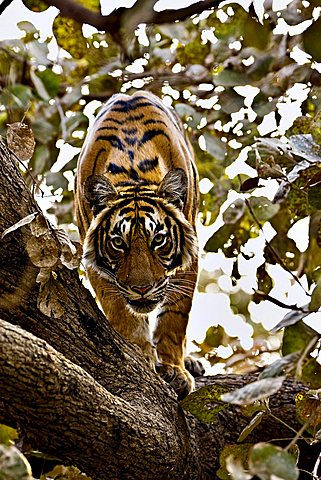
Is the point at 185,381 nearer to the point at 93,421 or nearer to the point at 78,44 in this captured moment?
the point at 93,421

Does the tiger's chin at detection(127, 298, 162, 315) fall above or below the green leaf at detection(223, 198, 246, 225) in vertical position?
below

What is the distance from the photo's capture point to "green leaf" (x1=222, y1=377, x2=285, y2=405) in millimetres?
1253

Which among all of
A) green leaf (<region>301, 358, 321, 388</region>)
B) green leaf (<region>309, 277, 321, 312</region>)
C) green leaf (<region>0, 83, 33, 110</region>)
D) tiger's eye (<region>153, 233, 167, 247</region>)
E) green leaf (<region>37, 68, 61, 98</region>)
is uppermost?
green leaf (<region>37, 68, 61, 98</region>)

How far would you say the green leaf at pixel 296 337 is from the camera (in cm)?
152

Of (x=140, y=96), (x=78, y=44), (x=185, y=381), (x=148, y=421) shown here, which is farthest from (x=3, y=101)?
(x=148, y=421)

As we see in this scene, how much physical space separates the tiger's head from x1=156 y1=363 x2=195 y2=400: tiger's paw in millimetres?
195

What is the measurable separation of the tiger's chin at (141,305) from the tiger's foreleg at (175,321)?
18cm

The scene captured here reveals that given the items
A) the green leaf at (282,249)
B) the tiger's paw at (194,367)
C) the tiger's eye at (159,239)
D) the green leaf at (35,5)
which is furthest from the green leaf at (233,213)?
the green leaf at (35,5)

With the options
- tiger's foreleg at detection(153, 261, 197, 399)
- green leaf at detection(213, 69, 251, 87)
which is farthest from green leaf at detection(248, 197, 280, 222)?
tiger's foreleg at detection(153, 261, 197, 399)

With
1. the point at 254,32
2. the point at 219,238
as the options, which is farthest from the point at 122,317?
the point at 254,32

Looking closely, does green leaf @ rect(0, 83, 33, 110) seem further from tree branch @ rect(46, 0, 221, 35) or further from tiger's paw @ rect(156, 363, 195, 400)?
tree branch @ rect(46, 0, 221, 35)

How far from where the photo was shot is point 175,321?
331 cm

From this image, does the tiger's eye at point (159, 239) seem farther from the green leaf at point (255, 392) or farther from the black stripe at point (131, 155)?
the green leaf at point (255, 392)

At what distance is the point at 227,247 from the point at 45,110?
1146 millimetres
